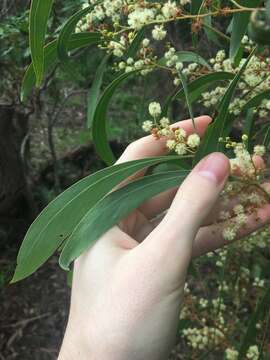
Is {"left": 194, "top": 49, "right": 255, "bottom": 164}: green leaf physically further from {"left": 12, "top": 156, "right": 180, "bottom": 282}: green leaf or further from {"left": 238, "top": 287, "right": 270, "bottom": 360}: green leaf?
{"left": 238, "top": 287, "right": 270, "bottom": 360}: green leaf

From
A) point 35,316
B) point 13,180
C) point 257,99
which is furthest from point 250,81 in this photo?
point 13,180

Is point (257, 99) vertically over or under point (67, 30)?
under

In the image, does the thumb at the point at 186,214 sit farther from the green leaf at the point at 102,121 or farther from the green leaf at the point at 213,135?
the green leaf at the point at 102,121

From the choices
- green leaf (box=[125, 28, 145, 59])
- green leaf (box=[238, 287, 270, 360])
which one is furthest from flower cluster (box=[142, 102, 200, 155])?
green leaf (box=[238, 287, 270, 360])

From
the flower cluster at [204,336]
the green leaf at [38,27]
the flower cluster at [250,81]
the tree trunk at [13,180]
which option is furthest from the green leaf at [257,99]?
the tree trunk at [13,180]

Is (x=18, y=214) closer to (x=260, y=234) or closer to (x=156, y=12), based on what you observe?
(x=260, y=234)

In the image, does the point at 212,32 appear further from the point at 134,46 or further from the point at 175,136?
the point at 175,136
